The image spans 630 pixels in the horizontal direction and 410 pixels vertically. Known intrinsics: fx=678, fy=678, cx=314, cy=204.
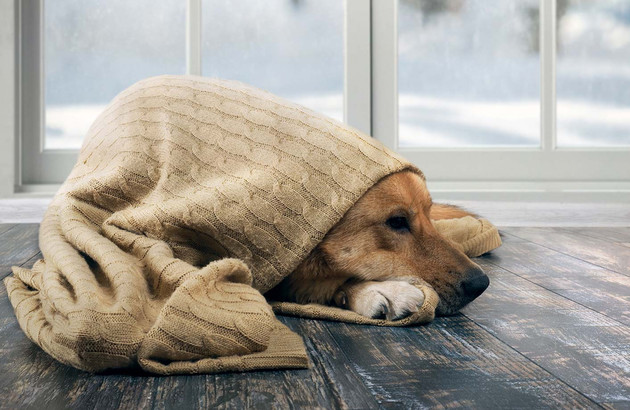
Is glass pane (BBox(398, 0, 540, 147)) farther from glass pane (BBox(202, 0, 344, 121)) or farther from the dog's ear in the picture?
the dog's ear

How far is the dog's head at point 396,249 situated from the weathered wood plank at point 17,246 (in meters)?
1.01

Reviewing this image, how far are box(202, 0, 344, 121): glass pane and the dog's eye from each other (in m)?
1.70

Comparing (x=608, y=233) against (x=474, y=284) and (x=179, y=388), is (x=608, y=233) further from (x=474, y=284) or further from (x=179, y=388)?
(x=179, y=388)

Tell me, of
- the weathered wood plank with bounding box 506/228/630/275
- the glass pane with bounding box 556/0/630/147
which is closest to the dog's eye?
the weathered wood plank with bounding box 506/228/630/275

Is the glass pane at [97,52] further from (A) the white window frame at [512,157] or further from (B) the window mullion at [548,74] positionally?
(B) the window mullion at [548,74]

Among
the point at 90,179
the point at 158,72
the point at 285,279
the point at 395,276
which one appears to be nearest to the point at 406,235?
the point at 395,276

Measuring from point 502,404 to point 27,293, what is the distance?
1037mm

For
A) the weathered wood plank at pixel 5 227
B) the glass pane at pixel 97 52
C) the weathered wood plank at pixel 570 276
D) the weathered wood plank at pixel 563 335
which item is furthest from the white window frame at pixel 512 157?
the weathered wood plank at pixel 5 227

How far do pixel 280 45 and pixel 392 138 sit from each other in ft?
2.22

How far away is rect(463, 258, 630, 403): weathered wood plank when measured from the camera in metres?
1.05

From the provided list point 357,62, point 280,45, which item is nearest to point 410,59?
point 357,62

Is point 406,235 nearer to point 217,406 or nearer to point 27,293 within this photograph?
point 217,406

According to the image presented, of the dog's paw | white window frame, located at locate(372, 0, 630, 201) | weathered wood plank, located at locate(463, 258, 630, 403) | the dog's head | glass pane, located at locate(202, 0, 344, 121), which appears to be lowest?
weathered wood plank, located at locate(463, 258, 630, 403)

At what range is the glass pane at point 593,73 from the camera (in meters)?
3.18
